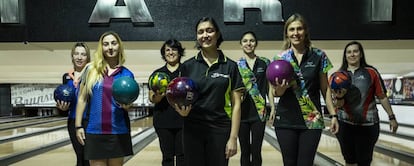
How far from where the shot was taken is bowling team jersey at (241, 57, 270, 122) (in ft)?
9.34

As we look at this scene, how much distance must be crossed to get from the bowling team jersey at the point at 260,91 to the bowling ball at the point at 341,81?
476mm

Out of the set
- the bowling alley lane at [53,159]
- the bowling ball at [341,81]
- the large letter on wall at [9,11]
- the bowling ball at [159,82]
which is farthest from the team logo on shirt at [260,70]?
the large letter on wall at [9,11]

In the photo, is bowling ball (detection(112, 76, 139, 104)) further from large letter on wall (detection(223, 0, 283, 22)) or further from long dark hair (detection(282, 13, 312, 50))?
large letter on wall (detection(223, 0, 283, 22))

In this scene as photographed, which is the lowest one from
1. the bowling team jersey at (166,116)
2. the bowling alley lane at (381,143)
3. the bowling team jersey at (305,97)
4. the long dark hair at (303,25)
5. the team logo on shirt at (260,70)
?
the bowling alley lane at (381,143)

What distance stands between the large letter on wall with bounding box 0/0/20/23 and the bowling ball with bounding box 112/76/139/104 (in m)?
3.56

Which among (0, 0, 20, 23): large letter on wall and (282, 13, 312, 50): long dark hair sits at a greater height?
(0, 0, 20, 23): large letter on wall

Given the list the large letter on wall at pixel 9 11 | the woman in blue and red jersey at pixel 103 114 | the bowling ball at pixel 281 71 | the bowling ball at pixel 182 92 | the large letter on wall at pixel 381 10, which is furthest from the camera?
the large letter on wall at pixel 9 11

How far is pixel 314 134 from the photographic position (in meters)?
2.06

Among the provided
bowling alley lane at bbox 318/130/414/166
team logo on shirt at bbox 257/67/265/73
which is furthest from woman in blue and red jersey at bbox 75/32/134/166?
bowling alley lane at bbox 318/130/414/166

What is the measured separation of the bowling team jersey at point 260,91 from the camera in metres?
2.85

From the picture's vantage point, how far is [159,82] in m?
2.59

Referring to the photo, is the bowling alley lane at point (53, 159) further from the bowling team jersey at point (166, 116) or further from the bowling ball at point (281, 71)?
the bowling ball at point (281, 71)

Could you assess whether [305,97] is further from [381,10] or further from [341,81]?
[381,10]

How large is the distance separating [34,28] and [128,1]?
3.86 ft
